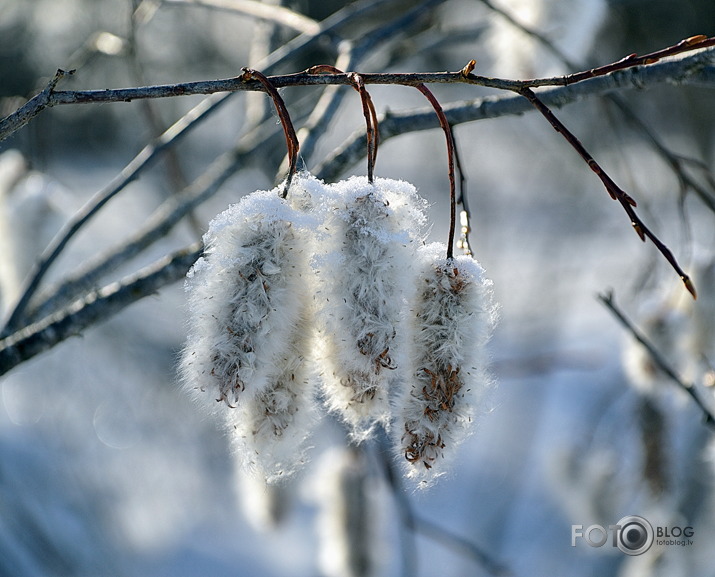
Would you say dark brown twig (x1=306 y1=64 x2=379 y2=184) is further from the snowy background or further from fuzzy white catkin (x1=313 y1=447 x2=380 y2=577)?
fuzzy white catkin (x1=313 y1=447 x2=380 y2=577)

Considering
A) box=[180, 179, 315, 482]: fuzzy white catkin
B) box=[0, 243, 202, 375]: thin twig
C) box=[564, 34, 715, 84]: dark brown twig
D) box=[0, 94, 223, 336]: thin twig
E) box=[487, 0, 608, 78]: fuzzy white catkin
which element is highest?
box=[487, 0, 608, 78]: fuzzy white catkin

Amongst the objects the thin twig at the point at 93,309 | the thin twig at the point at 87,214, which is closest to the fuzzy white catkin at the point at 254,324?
the thin twig at the point at 93,309

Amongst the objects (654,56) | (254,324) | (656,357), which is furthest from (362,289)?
(656,357)

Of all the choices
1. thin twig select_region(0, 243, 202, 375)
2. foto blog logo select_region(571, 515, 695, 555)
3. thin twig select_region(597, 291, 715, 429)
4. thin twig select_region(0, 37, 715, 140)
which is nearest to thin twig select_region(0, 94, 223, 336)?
thin twig select_region(0, 243, 202, 375)

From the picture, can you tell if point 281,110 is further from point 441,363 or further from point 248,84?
point 441,363

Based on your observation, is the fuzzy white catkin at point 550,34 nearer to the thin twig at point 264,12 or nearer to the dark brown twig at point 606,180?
the thin twig at point 264,12

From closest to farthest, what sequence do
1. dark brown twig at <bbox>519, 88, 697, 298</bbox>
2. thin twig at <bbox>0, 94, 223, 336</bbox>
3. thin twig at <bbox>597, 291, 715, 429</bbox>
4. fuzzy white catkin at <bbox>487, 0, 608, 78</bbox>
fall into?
dark brown twig at <bbox>519, 88, 697, 298</bbox>
thin twig at <bbox>597, 291, 715, 429</bbox>
thin twig at <bbox>0, 94, 223, 336</bbox>
fuzzy white catkin at <bbox>487, 0, 608, 78</bbox>
